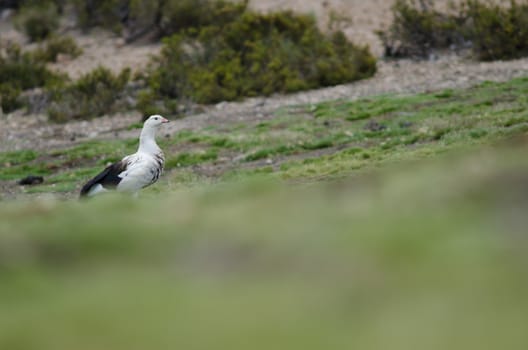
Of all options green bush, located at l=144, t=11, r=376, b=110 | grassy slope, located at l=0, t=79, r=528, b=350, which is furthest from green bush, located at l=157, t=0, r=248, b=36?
grassy slope, located at l=0, t=79, r=528, b=350

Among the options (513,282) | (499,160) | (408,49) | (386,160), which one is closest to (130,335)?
(513,282)

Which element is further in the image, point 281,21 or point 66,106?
point 281,21

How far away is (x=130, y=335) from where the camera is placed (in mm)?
4031

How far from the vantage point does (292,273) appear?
4.55 m

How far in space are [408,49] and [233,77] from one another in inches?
271

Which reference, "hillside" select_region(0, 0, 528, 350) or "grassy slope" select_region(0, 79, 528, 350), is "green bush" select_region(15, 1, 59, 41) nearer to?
"hillside" select_region(0, 0, 528, 350)

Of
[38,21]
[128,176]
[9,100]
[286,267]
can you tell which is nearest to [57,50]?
[38,21]

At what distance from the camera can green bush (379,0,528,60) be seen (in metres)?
27.8

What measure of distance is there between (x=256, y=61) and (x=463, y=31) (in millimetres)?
7003

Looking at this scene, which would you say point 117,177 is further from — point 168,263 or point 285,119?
point 285,119

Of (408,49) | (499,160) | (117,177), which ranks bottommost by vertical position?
(408,49)

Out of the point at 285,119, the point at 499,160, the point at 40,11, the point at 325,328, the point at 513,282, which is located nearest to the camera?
the point at 325,328

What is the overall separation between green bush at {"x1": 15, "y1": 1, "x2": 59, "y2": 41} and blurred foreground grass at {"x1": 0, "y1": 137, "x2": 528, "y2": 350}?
3925 centimetres

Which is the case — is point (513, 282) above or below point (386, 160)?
above
